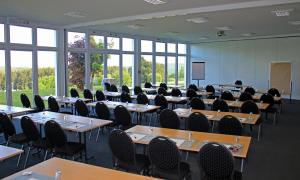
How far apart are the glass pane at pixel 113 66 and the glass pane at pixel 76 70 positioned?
157 cm

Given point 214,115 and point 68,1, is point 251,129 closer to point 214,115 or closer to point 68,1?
point 214,115

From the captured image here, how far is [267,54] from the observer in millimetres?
16453

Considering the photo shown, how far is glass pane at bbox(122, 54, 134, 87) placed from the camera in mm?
15038

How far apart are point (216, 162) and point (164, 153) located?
0.67m

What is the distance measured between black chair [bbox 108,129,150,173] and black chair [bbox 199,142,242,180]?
0.93 m

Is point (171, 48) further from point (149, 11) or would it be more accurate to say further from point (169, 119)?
point (169, 119)

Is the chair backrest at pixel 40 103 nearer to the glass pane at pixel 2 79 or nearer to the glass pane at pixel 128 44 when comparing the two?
the glass pane at pixel 2 79

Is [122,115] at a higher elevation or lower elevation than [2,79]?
lower

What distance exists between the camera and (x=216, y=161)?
341 centimetres

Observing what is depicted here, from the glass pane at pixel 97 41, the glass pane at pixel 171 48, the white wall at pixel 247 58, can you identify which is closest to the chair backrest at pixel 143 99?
the glass pane at pixel 97 41

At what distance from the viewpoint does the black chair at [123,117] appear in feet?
21.2

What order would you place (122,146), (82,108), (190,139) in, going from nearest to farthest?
(122,146)
(190,139)
(82,108)

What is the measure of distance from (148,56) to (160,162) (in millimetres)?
13219

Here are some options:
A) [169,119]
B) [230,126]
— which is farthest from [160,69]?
[230,126]
